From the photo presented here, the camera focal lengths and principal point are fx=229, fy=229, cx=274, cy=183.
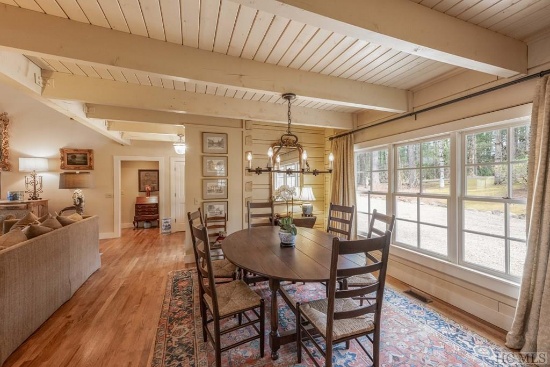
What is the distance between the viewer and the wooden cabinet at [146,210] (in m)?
6.60

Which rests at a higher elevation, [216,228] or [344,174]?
[344,174]

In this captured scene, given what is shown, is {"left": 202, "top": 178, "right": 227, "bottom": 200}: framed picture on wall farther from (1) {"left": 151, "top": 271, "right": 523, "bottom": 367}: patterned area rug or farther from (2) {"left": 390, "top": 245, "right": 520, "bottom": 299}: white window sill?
(2) {"left": 390, "top": 245, "right": 520, "bottom": 299}: white window sill

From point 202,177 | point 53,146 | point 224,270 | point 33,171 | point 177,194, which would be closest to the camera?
point 224,270

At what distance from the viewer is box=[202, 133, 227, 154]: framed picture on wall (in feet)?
13.0

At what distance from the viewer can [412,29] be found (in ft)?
5.03

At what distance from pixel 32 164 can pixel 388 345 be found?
694 cm

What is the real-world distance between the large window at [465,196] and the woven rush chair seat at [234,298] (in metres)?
2.31

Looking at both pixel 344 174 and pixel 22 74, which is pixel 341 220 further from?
pixel 22 74

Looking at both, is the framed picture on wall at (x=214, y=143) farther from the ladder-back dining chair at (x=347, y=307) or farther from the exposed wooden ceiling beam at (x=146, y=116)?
the ladder-back dining chair at (x=347, y=307)

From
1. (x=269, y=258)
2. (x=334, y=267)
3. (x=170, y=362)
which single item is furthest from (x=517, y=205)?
(x=170, y=362)

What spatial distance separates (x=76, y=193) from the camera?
17.1ft

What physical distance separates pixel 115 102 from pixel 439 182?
3956mm

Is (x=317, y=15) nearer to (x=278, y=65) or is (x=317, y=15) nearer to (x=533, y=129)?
(x=278, y=65)

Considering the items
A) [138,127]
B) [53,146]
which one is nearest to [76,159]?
[53,146]
